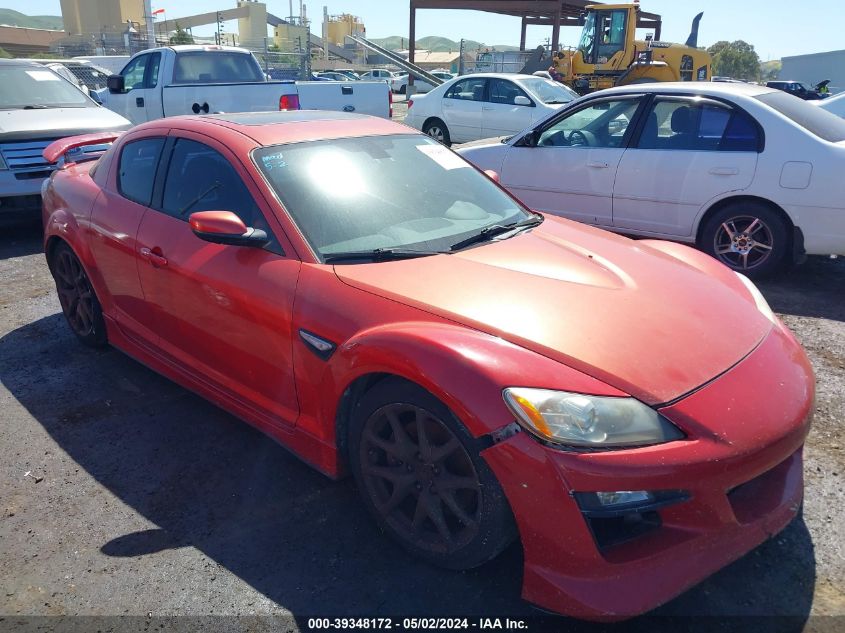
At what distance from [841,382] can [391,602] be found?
3.06 metres

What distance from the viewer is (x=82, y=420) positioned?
3.68 metres

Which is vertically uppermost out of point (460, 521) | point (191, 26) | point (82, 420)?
point (191, 26)

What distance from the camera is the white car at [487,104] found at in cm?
1150

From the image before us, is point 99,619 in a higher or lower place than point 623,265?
lower

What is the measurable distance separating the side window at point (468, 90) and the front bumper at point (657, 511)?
10.7 metres

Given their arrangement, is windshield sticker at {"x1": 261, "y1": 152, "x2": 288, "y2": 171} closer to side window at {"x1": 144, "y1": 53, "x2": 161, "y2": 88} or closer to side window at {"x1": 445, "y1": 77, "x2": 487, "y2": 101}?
side window at {"x1": 144, "y1": 53, "x2": 161, "y2": 88}

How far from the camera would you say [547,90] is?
12.0 metres

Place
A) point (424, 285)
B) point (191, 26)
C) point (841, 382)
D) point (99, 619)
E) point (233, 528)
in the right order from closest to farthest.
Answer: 1. point (99, 619)
2. point (424, 285)
3. point (233, 528)
4. point (841, 382)
5. point (191, 26)

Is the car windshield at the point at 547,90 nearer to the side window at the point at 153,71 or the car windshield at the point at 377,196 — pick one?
the side window at the point at 153,71

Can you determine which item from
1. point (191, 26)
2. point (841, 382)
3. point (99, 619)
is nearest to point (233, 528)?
point (99, 619)

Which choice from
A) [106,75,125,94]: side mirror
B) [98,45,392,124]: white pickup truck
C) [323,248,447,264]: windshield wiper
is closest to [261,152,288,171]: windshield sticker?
[323,248,447,264]: windshield wiper

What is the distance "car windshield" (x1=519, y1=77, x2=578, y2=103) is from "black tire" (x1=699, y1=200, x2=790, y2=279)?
21.4 ft

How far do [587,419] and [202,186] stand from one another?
7.61ft

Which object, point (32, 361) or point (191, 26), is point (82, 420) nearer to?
point (32, 361)
